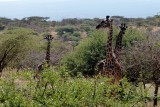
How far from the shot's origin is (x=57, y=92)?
33.6 ft

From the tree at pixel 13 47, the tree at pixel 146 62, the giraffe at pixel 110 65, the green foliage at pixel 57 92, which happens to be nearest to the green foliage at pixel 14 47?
the tree at pixel 13 47

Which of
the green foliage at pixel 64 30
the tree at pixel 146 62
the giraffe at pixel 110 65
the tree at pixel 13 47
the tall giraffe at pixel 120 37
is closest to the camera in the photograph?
the giraffe at pixel 110 65

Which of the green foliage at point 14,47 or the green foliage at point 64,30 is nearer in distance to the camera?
the green foliage at point 14,47

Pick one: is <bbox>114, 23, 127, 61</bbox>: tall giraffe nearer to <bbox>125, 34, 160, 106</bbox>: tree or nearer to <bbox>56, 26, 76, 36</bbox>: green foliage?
<bbox>125, 34, 160, 106</bbox>: tree

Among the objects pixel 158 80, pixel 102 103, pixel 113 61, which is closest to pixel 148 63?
pixel 158 80

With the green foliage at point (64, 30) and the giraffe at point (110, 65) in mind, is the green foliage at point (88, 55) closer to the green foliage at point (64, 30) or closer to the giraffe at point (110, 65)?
the giraffe at point (110, 65)

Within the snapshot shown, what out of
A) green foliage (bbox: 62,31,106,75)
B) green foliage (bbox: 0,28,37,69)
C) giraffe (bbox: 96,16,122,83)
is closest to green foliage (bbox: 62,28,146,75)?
green foliage (bbox: 62,31,106,75)

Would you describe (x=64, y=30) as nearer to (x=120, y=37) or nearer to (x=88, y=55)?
(x=88, y=55)

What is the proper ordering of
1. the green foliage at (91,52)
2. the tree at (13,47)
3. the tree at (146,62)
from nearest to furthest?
1. the tree at (146,62)
2. the tree at (13,47)
3. the green foliage at (91,52)

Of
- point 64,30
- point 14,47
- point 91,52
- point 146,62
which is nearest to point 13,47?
point 14,47

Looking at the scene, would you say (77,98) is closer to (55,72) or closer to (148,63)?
(55,72)

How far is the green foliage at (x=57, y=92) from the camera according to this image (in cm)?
988

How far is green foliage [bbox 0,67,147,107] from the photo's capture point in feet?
32.4

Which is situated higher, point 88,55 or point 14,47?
point 14,47
